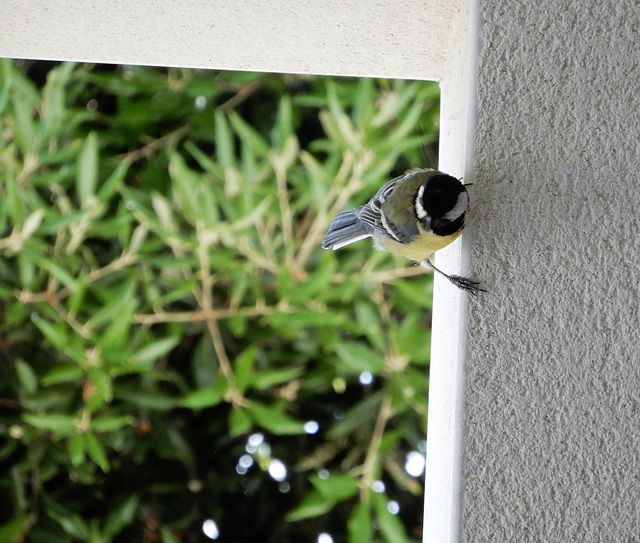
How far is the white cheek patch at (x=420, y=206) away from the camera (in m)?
1.08

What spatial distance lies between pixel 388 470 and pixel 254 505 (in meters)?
0.38

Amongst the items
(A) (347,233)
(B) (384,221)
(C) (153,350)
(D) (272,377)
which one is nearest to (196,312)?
(C) (153,350)

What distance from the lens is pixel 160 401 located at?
1.64 metres

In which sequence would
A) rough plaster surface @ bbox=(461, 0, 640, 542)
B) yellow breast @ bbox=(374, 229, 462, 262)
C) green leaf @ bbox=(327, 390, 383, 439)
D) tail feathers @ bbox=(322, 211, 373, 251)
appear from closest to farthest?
rough plaster surface @ bbox=(461, 0, 640, 542) → yellow breast @ bbox=(374, 229, 462, 262) → tail feathers @ bbox=(322, 211, 373, 251) → green leaf @ bbox=(327, 390, 383, 439)

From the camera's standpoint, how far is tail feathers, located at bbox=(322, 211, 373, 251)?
137 cm

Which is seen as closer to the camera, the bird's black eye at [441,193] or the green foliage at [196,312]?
the bird's black eye at [441,193]

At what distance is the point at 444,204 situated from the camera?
3.07 ft

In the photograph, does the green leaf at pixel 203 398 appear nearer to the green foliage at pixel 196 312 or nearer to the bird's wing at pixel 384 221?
the green foliage at pixel 196 312

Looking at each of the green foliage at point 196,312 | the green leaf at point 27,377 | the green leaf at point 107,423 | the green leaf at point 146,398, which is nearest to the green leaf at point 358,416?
the green foliage at point 196,312

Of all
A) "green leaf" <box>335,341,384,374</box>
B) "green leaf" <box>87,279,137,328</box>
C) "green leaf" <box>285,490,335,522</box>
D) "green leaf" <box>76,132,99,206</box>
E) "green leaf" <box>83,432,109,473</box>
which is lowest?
"green leaf" <box>285,490,335,522</box>

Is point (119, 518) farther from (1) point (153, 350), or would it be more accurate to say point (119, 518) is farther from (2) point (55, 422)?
(1) point (153, 350)

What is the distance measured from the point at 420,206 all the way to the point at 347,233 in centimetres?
28

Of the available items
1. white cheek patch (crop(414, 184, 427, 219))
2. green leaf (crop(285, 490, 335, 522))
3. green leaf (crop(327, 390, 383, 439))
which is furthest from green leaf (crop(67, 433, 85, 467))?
white cheek patch (crop(414, 184, 427, 219))

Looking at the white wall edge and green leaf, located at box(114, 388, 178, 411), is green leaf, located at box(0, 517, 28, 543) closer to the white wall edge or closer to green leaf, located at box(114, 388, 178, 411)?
green leaf, located at box(114, 388, 178, 411)
